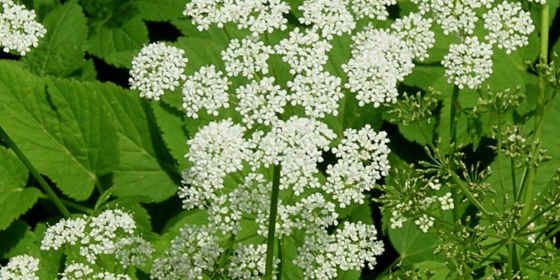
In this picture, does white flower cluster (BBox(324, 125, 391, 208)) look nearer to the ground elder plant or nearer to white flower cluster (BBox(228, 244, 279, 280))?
the ground elder plant

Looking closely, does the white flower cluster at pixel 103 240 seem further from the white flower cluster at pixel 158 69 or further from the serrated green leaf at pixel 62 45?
the serrated green leaf at pixel 62 45

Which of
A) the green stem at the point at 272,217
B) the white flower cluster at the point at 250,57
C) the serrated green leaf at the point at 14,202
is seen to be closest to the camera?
the green stem at the point at 272,217

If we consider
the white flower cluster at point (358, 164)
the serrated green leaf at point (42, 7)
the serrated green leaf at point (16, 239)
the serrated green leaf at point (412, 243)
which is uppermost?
the serrated green leaf at point (42, 7)

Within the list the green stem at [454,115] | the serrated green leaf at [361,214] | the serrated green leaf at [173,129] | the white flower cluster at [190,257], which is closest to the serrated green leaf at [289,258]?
the serrated green leaf at [361,214]

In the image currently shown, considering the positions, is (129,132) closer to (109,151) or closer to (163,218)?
(109,151)

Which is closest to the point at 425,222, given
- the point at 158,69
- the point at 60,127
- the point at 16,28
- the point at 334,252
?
the point at 334,252

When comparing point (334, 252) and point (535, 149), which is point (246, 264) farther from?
point (535, 149)

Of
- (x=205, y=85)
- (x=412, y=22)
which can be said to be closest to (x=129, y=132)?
(x=205, y=85)
